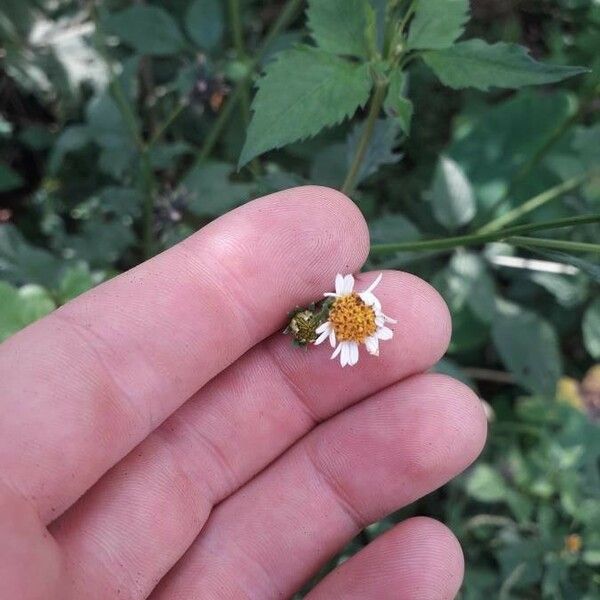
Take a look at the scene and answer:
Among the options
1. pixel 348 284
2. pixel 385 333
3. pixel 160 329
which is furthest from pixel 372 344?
pixel 160 329

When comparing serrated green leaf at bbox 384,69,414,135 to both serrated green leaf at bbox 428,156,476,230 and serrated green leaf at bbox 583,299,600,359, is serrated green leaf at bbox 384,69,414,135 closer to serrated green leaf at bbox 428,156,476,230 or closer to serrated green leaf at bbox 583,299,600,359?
serrated green leaf at bbox 428,156,476,230

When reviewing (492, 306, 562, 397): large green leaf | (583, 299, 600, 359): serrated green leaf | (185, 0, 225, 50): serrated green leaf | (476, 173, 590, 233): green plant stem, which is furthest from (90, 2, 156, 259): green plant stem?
(583, 299, 600, 359): serrated green leaf

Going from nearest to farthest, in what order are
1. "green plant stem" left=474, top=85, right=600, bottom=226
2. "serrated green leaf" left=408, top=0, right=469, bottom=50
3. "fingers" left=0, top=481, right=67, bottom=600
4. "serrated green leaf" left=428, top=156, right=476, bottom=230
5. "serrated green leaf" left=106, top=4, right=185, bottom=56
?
"fingers" left=0, top=481, right=67, bottom=600 → "serrated green leaf" left=408, top=0, right=469, bottom=50 → "green plant stem" left=474, top=85, right=600, bottom=226 → "serrated green leaf" left=428, top=156, right=476, bottom=230 → "serrated green leaf" left=106, top=4, right=185, bottom=56

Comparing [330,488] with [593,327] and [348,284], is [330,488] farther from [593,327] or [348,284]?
[593,327]

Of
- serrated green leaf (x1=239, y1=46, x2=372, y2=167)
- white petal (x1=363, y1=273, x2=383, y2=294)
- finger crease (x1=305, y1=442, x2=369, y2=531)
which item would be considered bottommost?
finger crease (x1=305, y1=442, x2=369, y2=531)

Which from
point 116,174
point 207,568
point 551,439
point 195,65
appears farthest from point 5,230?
point 551,439

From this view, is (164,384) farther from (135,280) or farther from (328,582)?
(328,582)

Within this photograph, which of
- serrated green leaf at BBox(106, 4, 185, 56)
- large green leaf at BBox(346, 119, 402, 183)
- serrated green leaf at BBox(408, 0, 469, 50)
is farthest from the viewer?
serrated green leaf at BBox(106, 4, 185, 56)
